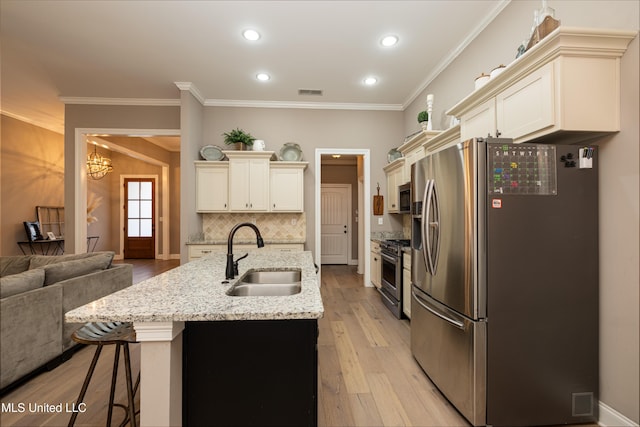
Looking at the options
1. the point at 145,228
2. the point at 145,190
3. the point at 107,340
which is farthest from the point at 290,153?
the point at 145,228

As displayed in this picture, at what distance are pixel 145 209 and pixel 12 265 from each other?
17.1 ft

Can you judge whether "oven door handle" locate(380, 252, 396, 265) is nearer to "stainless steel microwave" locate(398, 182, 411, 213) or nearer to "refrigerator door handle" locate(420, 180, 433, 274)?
"stainless steel microwave" locate(398, 182, 411, 213)

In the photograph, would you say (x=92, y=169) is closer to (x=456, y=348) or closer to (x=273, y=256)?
(x=273, y=256)

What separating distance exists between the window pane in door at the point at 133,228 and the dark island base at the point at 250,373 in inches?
318

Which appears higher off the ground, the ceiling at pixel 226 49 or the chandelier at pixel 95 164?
the ceiling at pixel 226 49

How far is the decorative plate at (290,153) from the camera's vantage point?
15.4 ft

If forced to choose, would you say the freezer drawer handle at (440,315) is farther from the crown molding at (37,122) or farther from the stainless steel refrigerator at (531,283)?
the crown molding at (37,122)

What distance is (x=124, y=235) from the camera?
791 cm

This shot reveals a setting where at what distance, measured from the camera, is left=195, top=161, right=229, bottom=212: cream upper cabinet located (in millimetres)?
4348

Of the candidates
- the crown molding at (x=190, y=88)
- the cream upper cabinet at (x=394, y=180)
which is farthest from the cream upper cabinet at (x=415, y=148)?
the crown molding at (x=190, y=88)

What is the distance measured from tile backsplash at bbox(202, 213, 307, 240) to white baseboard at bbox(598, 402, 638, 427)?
374 cm

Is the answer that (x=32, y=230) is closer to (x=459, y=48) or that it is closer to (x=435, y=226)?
(x=435, y=226)

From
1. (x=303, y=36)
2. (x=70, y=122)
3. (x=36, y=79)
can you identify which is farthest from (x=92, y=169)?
(x=303, y=36)

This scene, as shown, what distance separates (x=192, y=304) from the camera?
1.17 metres
